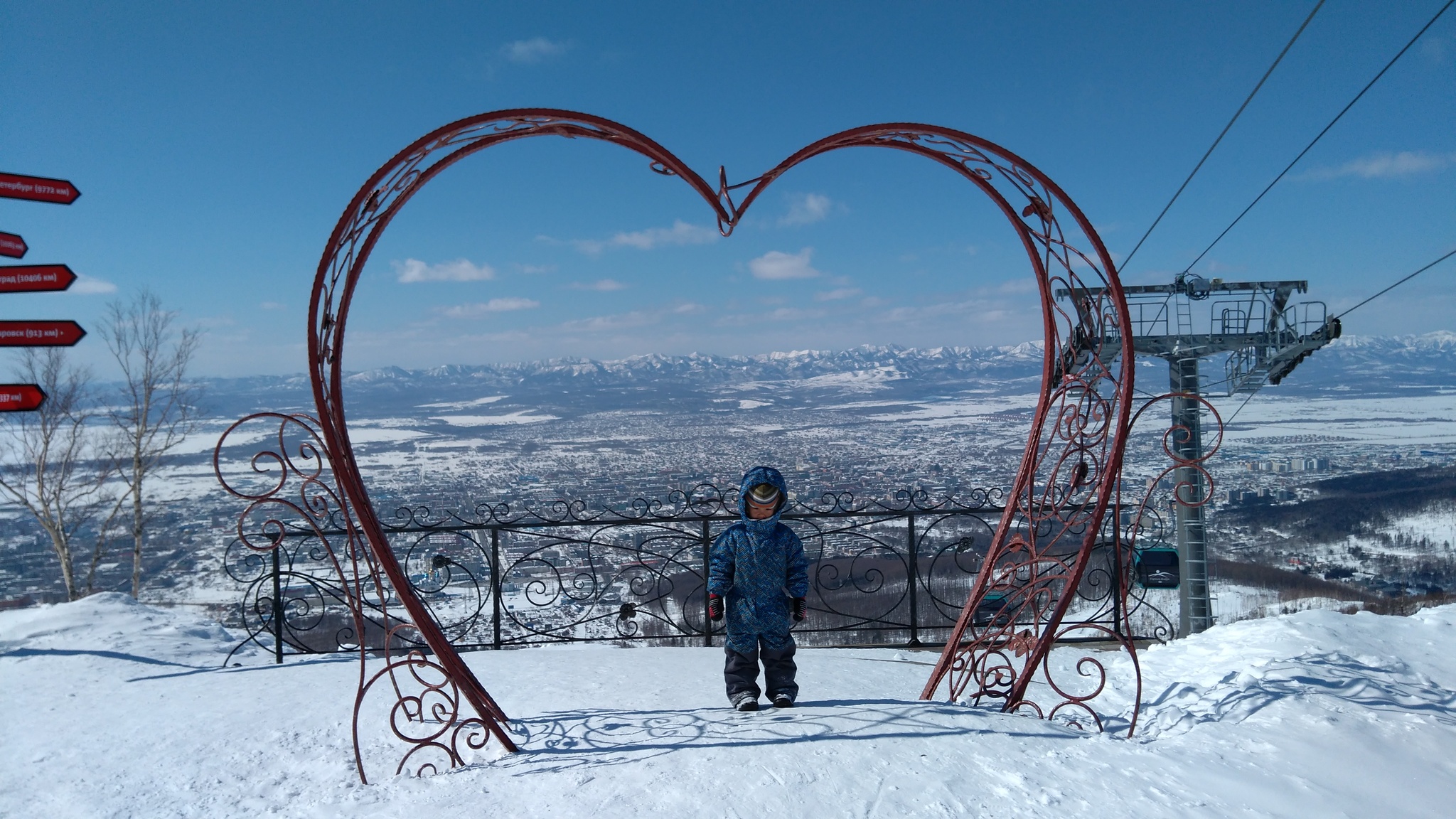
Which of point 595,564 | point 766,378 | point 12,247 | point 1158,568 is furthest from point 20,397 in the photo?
point 766,378

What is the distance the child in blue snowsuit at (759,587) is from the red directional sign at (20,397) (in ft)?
10.4

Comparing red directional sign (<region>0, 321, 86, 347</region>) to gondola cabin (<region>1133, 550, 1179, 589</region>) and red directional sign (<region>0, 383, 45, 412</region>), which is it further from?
gondola cabin (<region>1133, 550, 1179, 589</region>)

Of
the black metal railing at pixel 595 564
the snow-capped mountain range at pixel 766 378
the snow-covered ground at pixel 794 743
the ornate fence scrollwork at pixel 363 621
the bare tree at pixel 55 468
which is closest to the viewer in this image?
the snow-covered ground at pixel 794 743

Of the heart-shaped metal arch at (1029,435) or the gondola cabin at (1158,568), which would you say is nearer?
the heart-shaped metal arch at (1029,435)

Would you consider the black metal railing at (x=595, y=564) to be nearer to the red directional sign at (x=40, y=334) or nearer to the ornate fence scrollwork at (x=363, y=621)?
the ornate fence scrollwork at (x=363, y=621)

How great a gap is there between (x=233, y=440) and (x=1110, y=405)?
1507 inches

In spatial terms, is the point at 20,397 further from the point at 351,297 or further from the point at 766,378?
the point at 766,378

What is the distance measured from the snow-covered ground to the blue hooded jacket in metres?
0.40

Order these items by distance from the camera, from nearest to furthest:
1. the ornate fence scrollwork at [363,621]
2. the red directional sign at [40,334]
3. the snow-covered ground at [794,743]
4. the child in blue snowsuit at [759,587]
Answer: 1. the snow-covered ground at [794,743]
2. the ornate fence scrollwork at [363,621]
3. the red directional sign at [40,334]
4. the child in blue snowsuit at [759,587]

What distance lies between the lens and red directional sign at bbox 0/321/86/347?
3252 mm

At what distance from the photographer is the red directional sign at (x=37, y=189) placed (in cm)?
331

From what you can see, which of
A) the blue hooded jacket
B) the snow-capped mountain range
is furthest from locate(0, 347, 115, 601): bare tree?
the snow-capped mountain range

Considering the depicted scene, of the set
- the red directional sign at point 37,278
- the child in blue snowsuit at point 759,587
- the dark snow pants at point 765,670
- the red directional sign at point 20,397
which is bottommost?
the dark snow pants at point 765,670

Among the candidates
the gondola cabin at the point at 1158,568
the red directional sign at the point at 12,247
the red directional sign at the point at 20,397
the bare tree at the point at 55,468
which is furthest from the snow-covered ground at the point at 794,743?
the bare tree at the point at 55,468
